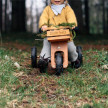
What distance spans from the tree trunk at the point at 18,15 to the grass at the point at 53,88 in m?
12.1

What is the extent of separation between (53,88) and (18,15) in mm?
13881

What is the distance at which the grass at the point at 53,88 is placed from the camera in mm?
3602

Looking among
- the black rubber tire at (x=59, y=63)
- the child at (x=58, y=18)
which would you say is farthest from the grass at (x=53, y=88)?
the child at (x=58, y=18)

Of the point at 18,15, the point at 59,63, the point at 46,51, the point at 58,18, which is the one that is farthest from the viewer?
the point at 18,15

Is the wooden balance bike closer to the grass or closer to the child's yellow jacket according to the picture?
the grass

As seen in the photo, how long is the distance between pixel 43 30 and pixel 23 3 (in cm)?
1359

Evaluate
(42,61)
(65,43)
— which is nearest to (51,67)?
(42,61)

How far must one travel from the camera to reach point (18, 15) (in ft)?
57.4

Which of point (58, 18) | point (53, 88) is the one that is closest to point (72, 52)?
point (58, 18)

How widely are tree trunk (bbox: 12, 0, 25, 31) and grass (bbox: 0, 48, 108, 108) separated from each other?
12.1m

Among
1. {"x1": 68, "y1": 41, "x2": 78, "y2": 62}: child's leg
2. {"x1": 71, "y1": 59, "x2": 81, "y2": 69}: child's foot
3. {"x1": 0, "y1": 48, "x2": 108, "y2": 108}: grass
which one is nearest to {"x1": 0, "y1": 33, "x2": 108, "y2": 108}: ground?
{"x1": 0, "y1": 48, "x2": 108, "y2": 108}: grass

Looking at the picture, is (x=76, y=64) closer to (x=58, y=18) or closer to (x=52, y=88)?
(x=58, y=18)

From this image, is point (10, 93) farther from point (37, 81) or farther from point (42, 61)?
point (42, 61)

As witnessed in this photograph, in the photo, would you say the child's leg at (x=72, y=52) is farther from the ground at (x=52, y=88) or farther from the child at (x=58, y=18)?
the ground at (x=52, y=88)
